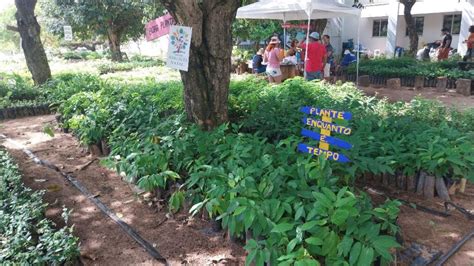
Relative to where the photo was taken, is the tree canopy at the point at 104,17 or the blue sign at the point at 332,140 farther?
the tree canopy at the point at 104,17

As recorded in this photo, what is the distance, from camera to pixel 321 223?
7.46 feet

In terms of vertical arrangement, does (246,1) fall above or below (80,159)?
above

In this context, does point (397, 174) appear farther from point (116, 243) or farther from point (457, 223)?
point (116, 243)

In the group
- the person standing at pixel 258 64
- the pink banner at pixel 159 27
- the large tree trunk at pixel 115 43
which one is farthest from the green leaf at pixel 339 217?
the large tree trunk at pixel 115 43

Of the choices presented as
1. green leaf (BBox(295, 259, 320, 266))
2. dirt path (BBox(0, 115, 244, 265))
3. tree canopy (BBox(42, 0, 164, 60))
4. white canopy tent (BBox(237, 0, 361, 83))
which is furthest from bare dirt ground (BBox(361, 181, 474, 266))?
tree canopy (BBox(42, 0, 164, 60))

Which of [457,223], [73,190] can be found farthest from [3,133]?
[457,223]

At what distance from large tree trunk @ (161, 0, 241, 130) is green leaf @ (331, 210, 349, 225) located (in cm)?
238

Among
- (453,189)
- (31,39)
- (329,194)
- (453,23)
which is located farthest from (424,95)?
(453,23)

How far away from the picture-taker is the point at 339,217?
226 cm

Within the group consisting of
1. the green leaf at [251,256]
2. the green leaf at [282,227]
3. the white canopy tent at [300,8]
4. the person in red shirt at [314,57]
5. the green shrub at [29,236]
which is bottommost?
the green shrub at [29,236]

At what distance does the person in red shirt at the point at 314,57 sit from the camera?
844 cm

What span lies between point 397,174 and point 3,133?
22.4 ft

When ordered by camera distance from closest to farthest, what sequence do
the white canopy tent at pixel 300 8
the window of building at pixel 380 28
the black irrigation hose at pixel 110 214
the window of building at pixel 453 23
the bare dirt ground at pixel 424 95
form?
the black irrigation hose at pixel 110 214
the bare dirt ground at pixel 424 95
the white canopy tent at pixel 300 8
the window of building at pixel 453 23
the window of building at pixel 380 28

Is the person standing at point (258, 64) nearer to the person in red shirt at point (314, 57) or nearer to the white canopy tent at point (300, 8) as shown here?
the white canopy tent at point (300, 8)
